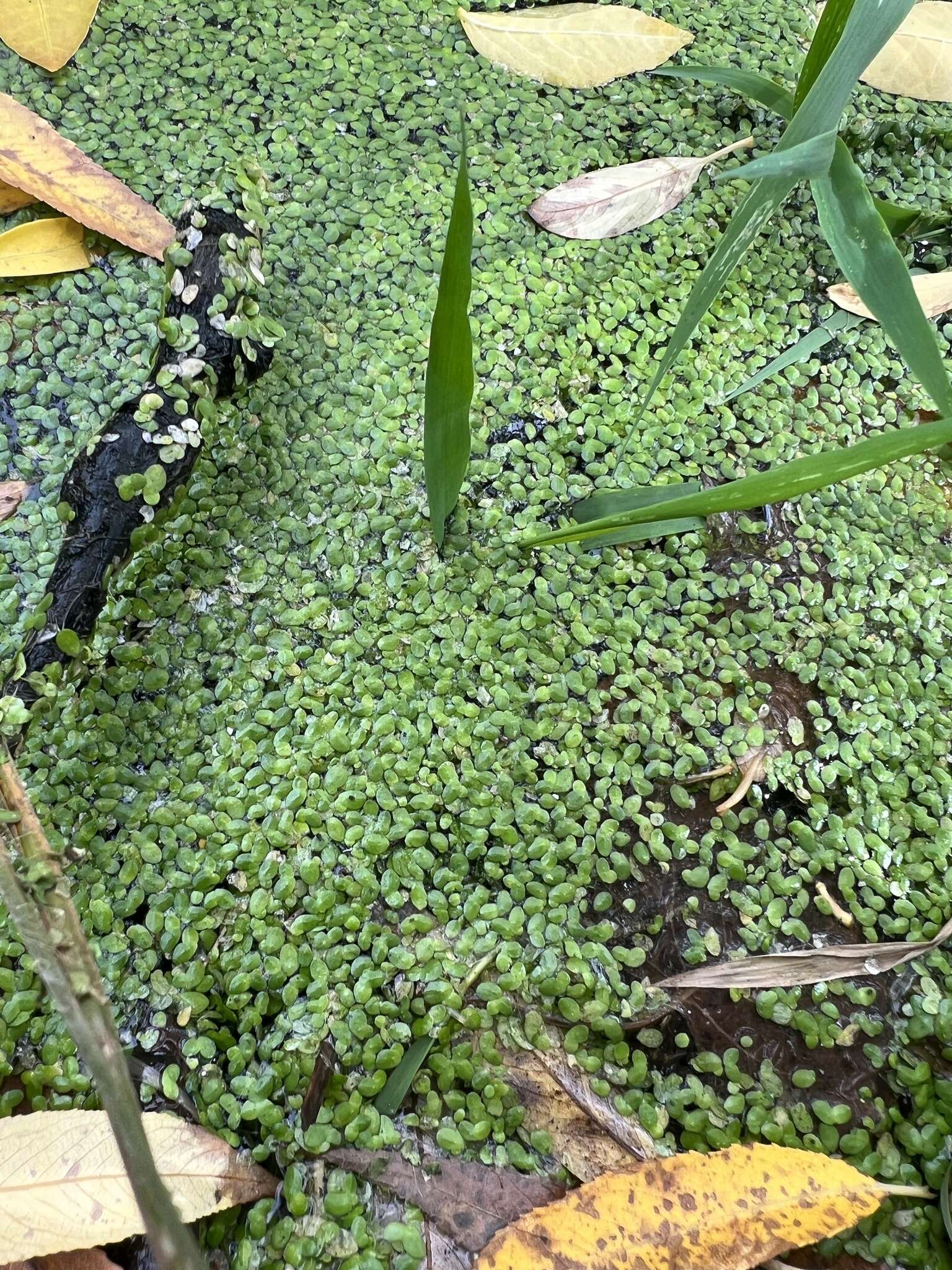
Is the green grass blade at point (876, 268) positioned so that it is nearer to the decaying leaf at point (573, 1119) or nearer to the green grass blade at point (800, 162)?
the green grass blade at point (800, 162)

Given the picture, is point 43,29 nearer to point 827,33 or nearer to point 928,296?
point 827,33

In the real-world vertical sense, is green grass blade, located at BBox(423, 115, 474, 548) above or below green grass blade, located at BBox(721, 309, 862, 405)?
above

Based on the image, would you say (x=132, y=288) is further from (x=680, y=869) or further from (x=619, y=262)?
(x=680, y=869)

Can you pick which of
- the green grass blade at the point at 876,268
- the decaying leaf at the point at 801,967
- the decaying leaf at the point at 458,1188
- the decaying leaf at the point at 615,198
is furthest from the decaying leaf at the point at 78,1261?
the decaying leaf at the point at 615,198

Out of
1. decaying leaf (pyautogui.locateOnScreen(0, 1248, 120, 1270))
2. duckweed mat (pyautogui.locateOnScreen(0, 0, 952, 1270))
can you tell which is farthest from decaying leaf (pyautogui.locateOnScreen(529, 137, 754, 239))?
decaying leaf (pyautogui.locateOnScreen(0, 1248, 120, 1270))

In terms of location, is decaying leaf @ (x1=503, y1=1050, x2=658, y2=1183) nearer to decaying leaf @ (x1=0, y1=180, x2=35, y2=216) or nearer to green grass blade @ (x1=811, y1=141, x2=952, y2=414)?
green grass blade @ (x1=811, y1=141, x2=952, y2=414)
